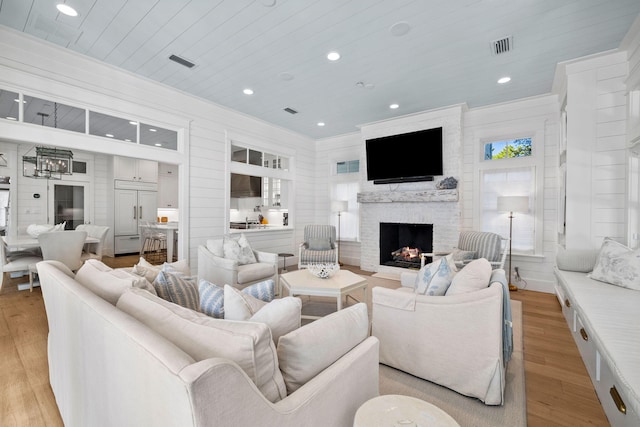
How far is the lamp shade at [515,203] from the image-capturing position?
13.6 feet

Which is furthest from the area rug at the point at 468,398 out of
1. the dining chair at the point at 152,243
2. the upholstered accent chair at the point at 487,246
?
the dining chair at the point at 152,243

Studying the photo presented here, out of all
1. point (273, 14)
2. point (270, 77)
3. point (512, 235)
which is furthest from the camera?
point (512, 235)

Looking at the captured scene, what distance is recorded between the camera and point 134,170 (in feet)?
24.4

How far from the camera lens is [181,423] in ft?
2.16

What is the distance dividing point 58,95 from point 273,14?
8.74 feet

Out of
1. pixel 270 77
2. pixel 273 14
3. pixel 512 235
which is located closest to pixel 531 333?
pixel 512 235

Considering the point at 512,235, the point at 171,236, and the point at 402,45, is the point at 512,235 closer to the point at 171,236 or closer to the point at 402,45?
the point at 402,45

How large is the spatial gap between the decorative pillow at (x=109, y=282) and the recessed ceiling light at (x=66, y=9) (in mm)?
2414

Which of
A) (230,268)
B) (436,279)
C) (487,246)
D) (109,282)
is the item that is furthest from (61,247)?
(487,246)

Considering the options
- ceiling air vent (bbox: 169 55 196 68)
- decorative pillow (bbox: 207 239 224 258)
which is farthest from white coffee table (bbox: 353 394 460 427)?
ceiling air vent (bbox: 169 55 196 68)

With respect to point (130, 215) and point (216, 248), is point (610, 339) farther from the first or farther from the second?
point (130, 215)

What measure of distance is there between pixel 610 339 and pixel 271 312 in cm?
196

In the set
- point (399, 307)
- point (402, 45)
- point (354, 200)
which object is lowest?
point (399, 307)

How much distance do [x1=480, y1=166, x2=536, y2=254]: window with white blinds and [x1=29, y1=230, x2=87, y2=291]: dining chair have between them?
6472mm
